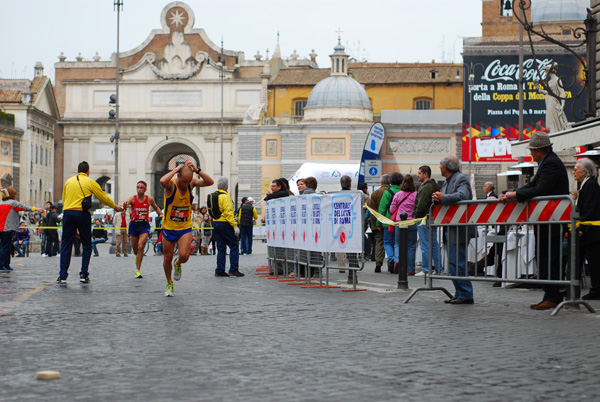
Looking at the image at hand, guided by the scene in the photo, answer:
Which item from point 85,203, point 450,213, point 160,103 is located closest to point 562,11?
point 160,103

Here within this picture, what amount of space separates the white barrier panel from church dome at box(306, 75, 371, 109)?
51.0 metres

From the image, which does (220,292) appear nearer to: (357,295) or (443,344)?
(357,295)

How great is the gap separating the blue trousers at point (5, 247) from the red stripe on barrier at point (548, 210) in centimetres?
1240

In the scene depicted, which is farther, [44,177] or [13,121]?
[44,177]

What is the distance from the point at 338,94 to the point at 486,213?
57257 mm

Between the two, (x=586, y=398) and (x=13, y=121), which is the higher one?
(x=13, y=121)

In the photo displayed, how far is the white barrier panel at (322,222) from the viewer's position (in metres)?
13.7

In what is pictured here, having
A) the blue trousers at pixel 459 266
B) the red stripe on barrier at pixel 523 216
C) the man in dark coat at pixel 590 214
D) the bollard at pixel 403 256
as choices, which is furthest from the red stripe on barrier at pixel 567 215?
the bollard at pixel 403 256

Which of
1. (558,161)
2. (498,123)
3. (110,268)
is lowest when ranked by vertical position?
(110,268)

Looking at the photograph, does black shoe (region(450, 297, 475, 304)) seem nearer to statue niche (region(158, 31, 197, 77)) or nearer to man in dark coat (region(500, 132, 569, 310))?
man in dark coat (region(500, 132, 569, 310))

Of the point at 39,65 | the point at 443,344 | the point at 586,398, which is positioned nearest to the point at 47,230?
the point at 443,344

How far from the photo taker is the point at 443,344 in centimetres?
781

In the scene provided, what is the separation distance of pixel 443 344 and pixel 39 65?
8583 centimetres

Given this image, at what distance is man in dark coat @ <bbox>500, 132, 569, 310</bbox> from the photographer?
10.6m
